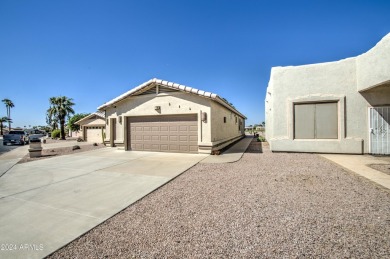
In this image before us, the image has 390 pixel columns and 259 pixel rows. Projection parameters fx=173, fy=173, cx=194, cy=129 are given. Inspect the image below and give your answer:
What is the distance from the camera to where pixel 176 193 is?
431 centimetres

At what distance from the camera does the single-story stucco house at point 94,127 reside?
68.6 ft

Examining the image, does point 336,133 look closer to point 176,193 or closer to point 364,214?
point 364,214

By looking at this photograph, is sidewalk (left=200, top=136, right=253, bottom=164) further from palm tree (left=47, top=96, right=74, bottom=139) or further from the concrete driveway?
palm tree (left=47, top=96, right=74, bottom=139)

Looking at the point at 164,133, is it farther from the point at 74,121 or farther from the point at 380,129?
the point at 74,121

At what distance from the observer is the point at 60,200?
402cm


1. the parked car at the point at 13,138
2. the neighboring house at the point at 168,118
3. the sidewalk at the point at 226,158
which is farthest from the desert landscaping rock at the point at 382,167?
the parked car at the point at 13,138

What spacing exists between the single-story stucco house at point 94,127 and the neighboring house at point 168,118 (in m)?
9.61

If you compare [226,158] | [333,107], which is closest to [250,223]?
[226,158]

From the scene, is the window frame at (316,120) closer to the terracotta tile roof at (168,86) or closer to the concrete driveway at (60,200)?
the terracotta tile roof at (168,86)

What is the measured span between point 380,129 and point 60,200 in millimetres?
13295

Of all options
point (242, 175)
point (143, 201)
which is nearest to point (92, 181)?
point (143, 201)

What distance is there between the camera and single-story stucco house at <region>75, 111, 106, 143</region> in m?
20.9

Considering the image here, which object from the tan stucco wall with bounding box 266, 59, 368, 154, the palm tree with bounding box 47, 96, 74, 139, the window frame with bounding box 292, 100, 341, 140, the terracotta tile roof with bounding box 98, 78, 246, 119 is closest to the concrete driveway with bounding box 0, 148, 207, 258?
the terracotta tile roof with bounding box 98, 78, 246, 119

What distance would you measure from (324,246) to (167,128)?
30.5 ft
